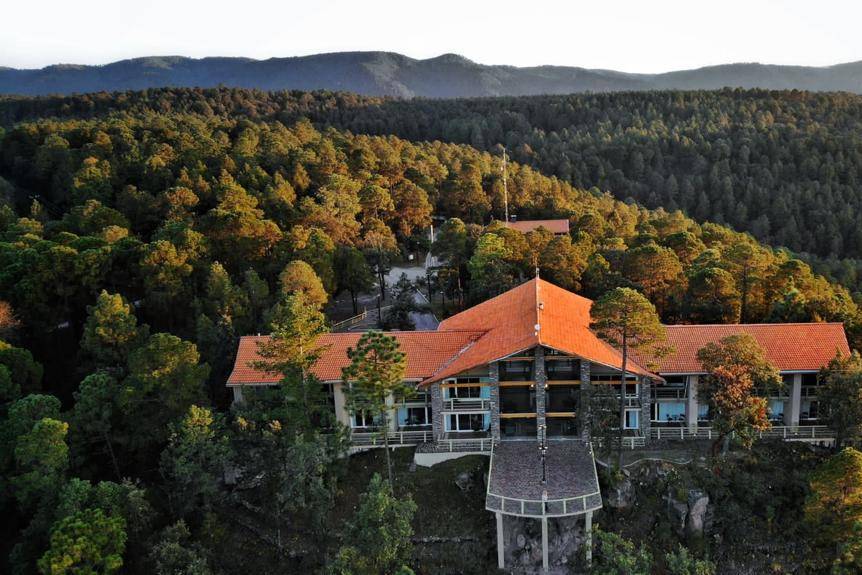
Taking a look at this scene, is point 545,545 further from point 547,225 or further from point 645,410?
point 547,225

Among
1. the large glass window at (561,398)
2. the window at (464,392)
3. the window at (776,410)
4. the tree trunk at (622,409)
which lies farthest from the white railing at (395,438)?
the window at (776,410)

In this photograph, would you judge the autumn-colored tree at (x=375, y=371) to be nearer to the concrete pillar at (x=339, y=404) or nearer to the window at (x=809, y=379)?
the concrete pillar at (x=339, y=404)

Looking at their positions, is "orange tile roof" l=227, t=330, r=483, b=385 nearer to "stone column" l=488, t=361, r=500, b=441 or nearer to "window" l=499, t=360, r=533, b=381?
"stone column" l=488, t=361, r=500, b=441

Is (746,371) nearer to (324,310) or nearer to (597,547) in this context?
(597,547)

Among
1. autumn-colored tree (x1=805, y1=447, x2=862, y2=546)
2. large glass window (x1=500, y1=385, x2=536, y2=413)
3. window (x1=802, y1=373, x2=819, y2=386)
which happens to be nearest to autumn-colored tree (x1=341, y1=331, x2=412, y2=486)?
large glass window (x1=500, y1=385, x2=536, y2=413)

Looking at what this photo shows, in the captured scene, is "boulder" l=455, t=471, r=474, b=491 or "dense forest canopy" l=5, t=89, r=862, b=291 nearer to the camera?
"boulder" l=455, t=471, r=474, b=491

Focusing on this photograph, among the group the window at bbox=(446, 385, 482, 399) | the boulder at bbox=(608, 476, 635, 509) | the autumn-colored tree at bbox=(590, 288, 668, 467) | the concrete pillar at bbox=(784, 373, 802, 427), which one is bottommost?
the boulder at bbox=(608, 476, 635, 509)

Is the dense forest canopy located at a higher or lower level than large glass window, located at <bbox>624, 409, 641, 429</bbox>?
higher
